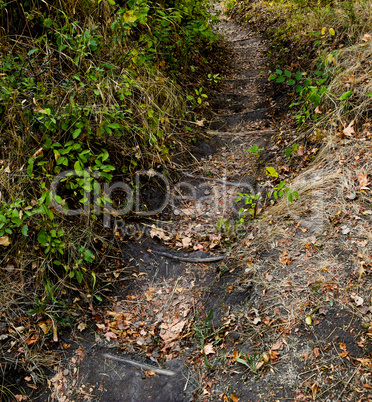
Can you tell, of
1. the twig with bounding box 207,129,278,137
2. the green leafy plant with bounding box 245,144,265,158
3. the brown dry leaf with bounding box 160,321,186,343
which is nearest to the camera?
the brown dry leaf with bounding box 160,321,186,343

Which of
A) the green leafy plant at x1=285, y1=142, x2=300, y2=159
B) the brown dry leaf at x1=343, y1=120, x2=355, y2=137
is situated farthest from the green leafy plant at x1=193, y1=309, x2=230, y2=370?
the brown dry leaf at x1=343, y1=120, x2=355, y2=137

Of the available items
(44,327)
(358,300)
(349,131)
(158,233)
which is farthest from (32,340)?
(349,131)

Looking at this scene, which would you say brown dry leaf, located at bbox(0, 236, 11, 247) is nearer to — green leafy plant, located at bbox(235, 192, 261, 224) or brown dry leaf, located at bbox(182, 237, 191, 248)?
brown dry leaf, located at bbox(182, 237, 191, 248)

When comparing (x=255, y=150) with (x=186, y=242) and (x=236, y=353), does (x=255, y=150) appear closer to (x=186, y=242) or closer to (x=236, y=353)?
(x=186, y=242)

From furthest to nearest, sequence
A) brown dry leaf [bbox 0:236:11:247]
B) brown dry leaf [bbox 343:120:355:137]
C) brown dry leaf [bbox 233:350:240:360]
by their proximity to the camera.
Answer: brown dry leaf [bbox 343:120:355:137], brown dry leaf [bbox 0:236:11:247], brown dry leaf [bbox 233:350:240:360]

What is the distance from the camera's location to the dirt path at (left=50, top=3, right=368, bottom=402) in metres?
2.15

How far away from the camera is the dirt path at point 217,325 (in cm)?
215

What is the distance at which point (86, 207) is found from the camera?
10.5 ft

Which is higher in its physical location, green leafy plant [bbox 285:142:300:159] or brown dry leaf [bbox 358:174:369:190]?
brown dry leaf [bbox 358:174:369:190]

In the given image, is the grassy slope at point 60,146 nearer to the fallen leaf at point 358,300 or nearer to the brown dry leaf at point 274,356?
the brown dry leaf at point 274,356

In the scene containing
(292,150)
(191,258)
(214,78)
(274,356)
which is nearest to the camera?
(274,356)

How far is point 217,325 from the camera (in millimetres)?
2695

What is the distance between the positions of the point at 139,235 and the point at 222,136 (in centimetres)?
234

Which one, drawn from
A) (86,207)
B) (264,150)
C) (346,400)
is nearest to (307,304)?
(346,400)
